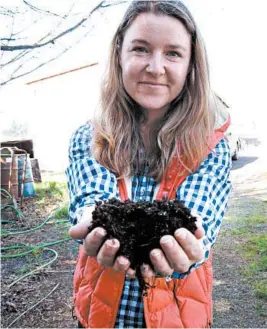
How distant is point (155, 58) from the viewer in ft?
3.60

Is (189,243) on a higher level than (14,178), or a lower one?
higher

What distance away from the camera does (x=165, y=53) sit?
1.12m

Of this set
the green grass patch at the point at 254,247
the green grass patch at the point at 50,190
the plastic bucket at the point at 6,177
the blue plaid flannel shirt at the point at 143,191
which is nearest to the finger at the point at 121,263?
the blue plaid flannel shirt at the point at 143,191

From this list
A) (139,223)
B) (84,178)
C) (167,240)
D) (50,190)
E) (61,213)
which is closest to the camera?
(167,240)

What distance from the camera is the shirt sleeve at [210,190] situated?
113 centimetres

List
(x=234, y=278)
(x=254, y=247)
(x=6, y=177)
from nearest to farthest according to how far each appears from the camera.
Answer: (x=234, y=278)
(x=254, y=247)
(x=6, y=177)

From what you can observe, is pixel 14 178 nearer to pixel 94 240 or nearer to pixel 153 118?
pixel 153 118

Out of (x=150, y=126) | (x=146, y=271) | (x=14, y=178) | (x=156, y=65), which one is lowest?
(x=14, y=178)

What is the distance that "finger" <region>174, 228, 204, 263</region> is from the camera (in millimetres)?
922

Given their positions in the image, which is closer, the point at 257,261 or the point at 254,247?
the point at 257,261

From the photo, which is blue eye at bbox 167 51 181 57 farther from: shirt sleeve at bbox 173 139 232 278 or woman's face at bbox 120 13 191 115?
shirt sleeve at bbox 173 139 232 278

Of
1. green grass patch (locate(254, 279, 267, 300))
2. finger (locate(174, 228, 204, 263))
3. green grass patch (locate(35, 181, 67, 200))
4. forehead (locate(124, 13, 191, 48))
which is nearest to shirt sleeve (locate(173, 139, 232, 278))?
finger (locate(174, 228, 204, 263))

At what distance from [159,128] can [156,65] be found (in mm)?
255

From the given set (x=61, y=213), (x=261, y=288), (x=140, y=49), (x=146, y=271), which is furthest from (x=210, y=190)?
(x=61, y=213)
